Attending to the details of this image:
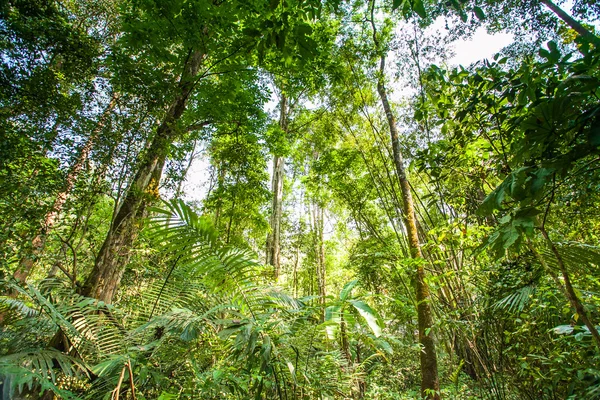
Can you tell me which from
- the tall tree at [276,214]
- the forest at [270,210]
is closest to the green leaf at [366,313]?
the forest at [270,210]

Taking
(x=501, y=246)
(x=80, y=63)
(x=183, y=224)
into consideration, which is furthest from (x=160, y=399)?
(x=80, y=63)

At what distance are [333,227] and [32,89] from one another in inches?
Result: 378

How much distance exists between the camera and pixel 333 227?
1121 centimetres

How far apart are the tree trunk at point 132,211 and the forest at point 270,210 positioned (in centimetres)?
2

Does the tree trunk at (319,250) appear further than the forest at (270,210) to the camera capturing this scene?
Yes

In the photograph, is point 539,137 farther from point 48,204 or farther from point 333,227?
point 333,227

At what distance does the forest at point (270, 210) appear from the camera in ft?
3.68

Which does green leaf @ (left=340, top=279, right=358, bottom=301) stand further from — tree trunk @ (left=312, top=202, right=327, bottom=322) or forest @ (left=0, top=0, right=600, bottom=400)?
tree trunk @ (left=312, top=202, right=327, bottom=322)

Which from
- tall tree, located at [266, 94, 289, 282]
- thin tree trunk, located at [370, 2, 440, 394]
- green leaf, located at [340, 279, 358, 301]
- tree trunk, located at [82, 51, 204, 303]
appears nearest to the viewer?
green leaf, located at [340, 279, 358, 301]

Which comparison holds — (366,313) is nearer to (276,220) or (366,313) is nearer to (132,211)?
(132,211)

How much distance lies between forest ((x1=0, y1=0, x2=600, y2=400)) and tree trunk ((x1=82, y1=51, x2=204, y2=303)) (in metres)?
0.02

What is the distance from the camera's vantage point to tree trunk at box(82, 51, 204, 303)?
3.07m

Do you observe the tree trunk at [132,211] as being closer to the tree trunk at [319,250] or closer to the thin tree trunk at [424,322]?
the thin tree trunk at [424,322]

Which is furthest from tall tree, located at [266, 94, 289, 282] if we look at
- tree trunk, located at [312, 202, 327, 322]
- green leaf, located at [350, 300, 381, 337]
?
green leaf, located at [350, 300, 381, 337]
